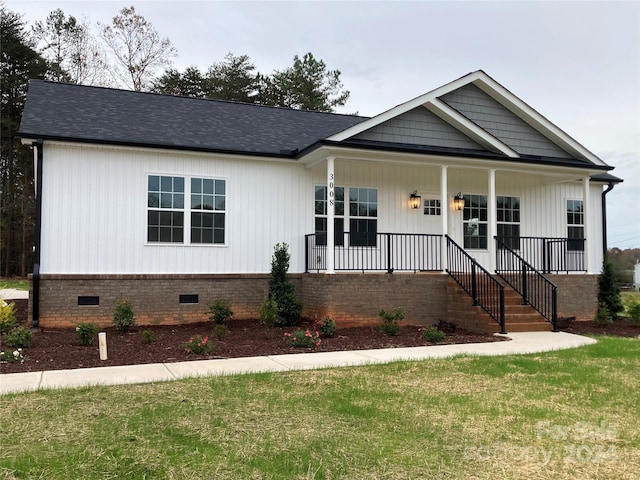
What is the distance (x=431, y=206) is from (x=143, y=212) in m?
7.57

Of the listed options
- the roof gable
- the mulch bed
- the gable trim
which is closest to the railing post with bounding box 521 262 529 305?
the mulch bed

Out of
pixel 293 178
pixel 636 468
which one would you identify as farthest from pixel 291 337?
pixel 636 468

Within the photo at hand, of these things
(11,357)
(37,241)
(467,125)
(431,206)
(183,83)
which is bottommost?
(11,357)

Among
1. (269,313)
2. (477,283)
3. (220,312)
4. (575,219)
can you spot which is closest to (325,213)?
(269,313)

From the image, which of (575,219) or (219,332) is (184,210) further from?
(575,219)

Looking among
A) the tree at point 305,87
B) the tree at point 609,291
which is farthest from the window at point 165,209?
the tree at point 305,87

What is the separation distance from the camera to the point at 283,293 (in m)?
12.1

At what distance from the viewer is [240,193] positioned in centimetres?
1288

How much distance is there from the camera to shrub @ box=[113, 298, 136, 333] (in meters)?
10.6

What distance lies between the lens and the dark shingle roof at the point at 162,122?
11.9 m

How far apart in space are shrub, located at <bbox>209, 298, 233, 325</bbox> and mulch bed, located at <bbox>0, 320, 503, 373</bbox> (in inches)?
8.4

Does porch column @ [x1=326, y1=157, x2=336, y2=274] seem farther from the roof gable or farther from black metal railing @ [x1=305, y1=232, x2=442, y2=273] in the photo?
the roof gable

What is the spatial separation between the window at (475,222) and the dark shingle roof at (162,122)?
14.5ft

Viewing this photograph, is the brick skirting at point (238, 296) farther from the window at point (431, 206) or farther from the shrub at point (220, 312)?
the window at point (431, 206)
